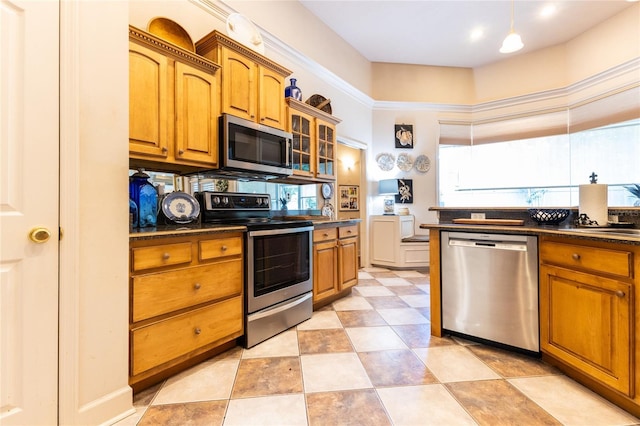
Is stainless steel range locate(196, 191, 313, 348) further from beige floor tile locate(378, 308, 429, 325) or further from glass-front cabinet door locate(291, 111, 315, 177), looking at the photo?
beige floor tile locate(378, 308, 429, 325)

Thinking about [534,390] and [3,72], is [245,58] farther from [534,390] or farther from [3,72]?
[534,390]

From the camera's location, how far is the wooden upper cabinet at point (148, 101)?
5.65 ft

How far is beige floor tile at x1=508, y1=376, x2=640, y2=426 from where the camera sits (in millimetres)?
1365

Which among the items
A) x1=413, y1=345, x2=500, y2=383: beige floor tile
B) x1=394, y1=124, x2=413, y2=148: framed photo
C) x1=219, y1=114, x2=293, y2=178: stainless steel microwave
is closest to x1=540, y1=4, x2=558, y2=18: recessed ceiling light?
x1=394, y1=124, x2=413, y2=148: framed photo

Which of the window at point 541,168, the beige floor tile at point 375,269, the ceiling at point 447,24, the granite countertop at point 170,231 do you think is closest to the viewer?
the granite countertop at point 170,231

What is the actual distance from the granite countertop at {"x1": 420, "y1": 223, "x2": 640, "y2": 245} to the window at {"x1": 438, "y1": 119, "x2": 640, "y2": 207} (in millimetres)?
2905

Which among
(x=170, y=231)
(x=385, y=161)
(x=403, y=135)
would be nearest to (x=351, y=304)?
(x=170, y=231)

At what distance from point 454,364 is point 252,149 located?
2.19 m

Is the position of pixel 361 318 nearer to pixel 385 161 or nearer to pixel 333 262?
pixel 333 262

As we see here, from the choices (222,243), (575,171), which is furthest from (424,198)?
(222,243)

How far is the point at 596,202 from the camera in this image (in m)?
1.93

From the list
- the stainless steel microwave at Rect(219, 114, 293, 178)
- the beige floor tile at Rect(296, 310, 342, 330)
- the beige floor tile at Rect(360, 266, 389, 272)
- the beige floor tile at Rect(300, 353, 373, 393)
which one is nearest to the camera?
the beige floor tile at Rect(300, 353, 373, 393)

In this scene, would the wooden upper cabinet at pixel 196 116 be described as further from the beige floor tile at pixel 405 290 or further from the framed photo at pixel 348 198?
the framed photo at pixel 348 198

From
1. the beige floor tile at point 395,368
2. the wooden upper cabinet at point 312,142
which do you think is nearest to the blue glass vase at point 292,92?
the wooden upper cabinet at point 312,142
